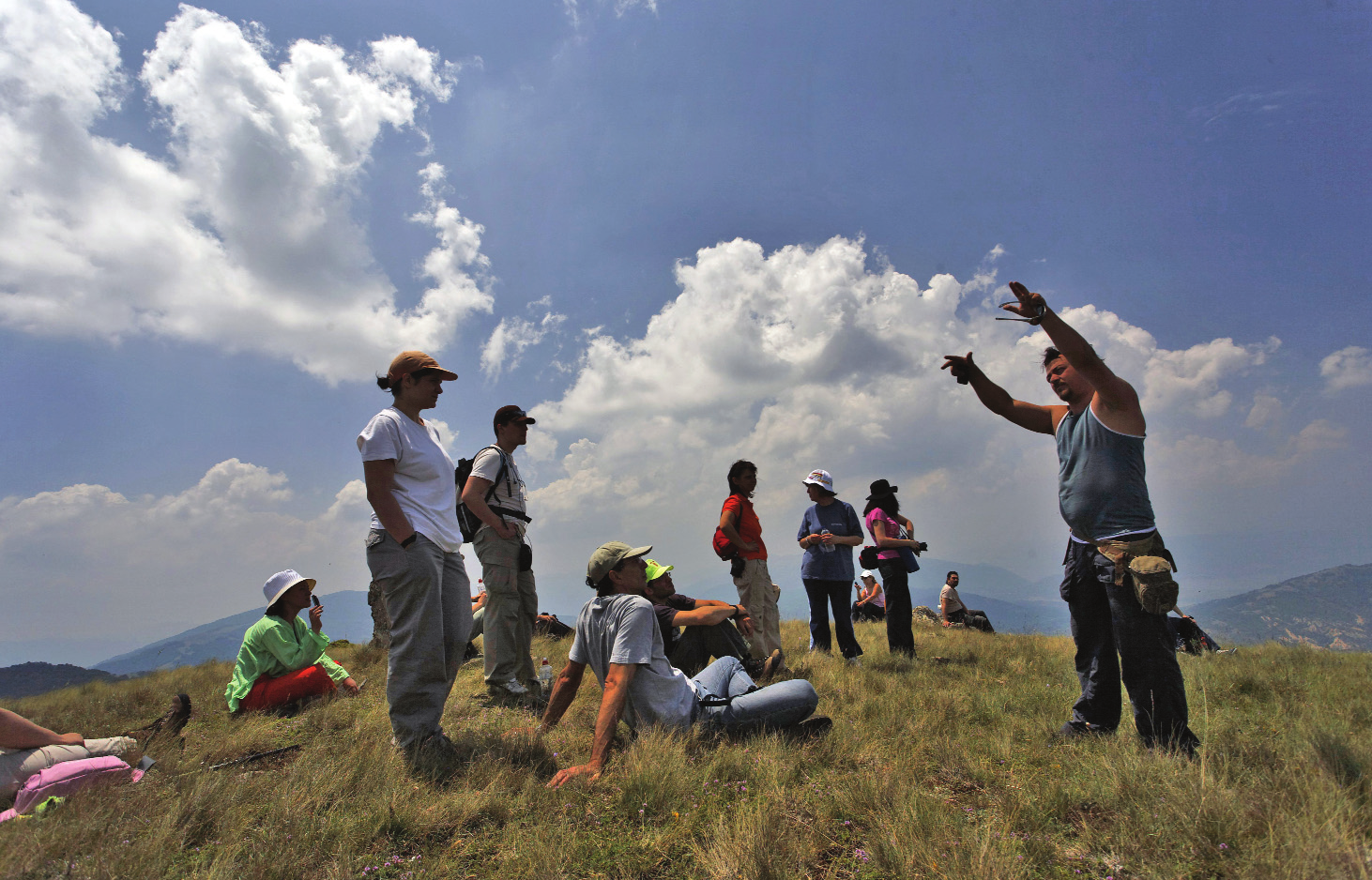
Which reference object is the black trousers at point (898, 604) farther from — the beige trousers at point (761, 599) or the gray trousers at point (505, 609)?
the gray trousers at point (505, 609)

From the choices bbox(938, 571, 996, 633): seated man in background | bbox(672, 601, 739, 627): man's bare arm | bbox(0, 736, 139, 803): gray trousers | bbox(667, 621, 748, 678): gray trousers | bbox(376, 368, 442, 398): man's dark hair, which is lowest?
bbox(938, 571, 996, 633): seated man in background

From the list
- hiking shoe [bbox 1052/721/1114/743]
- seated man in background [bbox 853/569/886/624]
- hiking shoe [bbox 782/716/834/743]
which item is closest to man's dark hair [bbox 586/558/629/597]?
hiking shoe [bbox 782/716/834/743]

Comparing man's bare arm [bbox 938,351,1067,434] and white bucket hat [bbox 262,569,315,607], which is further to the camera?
white bucket hat [bbox 262,569,315,607]

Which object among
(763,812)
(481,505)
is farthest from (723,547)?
(763,812)

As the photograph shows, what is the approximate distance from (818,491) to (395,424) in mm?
4826

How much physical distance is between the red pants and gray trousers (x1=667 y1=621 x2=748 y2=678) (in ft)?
11.4

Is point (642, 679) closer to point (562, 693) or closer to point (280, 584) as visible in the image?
point (562, 693)

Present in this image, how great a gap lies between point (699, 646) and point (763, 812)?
2801mm

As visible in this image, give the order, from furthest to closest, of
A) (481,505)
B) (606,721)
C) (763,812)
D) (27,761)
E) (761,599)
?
1. (761,599)
2. (481,505)
3. (606,721)
4. (27,761)
5. (763,812)

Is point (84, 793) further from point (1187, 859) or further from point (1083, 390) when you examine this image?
point (1083, 390)

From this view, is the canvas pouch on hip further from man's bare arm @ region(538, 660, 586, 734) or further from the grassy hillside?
man's bare arm @ region(538, 660, 586, 734)

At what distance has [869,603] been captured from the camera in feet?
42.3

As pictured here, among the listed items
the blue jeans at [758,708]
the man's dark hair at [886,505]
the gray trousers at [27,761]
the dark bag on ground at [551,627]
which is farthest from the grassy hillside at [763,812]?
the dark bag on ground at [551,627]

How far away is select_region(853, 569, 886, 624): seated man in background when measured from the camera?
12.7m
